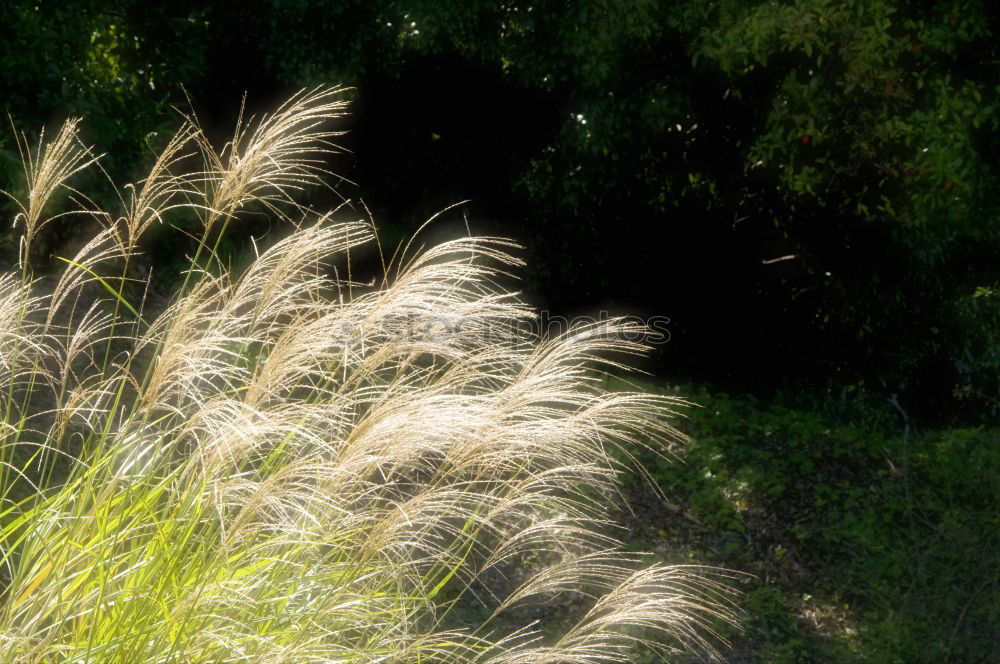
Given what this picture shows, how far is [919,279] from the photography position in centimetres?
823

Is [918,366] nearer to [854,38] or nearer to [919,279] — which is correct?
[919,279]

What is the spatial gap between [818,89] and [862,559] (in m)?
3.05

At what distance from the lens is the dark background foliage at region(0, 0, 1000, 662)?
20.3 feet

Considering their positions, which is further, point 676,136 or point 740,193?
point 740,193

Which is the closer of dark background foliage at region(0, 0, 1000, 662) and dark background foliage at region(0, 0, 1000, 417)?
dark background foliage at region(0, 0, 1000, 662)

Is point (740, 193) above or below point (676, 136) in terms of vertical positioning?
below

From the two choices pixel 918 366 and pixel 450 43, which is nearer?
pixel 450 43

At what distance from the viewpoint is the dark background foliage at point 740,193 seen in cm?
620

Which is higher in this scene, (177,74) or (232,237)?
(177,74)

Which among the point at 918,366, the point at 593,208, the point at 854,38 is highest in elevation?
the point at 854,38

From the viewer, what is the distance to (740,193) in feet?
27.3

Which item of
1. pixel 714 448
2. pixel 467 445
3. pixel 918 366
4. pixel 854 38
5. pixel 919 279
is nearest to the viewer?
pixel 467 445

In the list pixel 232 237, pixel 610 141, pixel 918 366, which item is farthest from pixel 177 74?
pixel 918 366

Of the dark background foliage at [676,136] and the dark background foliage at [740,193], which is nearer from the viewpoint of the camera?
the dark background foliage at [740,193]
